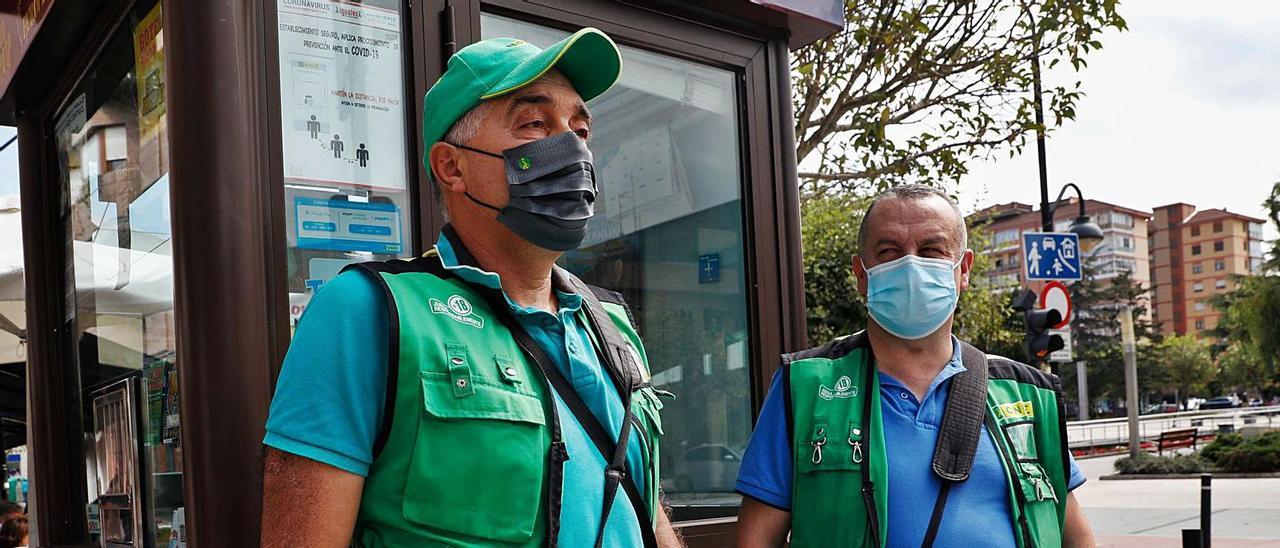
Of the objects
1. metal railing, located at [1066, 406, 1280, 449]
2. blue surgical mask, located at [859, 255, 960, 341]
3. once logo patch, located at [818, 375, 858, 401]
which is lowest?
metal railing, located at [1066, 406, 1280, 449]

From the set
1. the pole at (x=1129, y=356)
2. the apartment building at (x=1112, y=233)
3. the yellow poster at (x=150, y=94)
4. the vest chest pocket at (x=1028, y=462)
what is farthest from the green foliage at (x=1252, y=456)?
the apartment building at (x=1112, y=233)

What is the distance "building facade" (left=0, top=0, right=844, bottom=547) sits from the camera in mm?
2811

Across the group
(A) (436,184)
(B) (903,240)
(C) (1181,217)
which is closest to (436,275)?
(A) (436,184)

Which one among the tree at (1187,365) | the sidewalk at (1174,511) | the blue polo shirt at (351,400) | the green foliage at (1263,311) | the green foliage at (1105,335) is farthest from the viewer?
the tree at (1187,365)

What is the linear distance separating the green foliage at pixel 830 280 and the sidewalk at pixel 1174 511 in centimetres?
316

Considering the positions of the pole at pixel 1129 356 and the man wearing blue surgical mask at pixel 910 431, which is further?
the pole at pixel 1129 356

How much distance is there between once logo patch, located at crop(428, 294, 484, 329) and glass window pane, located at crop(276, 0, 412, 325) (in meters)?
1.31

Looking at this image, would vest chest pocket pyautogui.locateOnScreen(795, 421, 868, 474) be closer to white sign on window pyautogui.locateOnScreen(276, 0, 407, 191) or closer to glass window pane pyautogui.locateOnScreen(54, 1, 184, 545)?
white sign on window pyautogui.locateOnScreen(276, 0, 407, 191)

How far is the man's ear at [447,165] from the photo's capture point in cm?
204

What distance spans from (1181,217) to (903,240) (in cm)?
14536

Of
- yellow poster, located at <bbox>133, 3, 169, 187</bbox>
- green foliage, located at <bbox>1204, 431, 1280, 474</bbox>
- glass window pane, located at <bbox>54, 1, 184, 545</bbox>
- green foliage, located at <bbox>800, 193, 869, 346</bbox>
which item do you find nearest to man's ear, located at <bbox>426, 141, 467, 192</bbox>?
glass window pane, located at <bbox>54, 1, 184, 545</bbox>

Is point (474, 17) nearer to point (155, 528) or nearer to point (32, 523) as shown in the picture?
point (155, 528)

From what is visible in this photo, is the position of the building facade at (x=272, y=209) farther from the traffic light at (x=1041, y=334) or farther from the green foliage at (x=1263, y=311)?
the green foliage at (x=1263, y=311)

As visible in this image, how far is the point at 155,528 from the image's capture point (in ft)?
12.0
